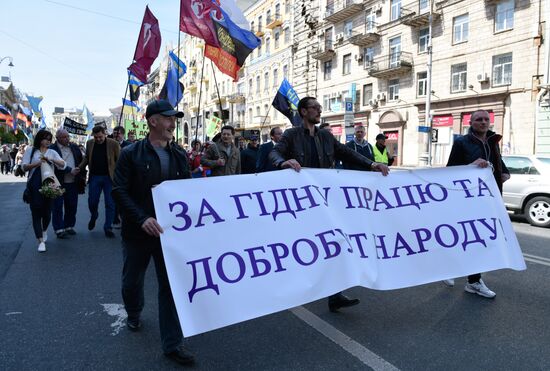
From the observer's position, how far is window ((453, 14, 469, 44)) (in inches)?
1005

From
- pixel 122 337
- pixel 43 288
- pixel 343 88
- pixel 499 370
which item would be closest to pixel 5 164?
pixel 343 88

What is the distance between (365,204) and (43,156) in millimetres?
5321

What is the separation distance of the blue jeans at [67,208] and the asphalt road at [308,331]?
2.27 metres

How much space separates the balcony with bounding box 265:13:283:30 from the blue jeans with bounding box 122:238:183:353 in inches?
1679

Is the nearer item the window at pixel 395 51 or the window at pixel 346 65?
the window at pixel 395 51

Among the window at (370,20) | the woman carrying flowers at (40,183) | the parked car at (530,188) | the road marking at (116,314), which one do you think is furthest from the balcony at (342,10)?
the road marking at (116,314)

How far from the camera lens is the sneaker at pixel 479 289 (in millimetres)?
4441

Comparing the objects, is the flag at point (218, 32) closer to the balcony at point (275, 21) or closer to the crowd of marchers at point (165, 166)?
the crowd of marchers at point (165, 166)

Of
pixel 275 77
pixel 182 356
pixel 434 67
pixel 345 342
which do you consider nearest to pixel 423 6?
pixel 434 67

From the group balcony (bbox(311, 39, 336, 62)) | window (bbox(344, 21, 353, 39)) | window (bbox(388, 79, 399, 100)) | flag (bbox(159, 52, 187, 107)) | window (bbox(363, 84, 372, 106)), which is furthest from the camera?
balcony (bbox(311, 39, 336, 62))

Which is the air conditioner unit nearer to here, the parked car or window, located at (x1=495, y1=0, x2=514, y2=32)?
window, located at (x1=495, y1=0, x2=514, y2=32)

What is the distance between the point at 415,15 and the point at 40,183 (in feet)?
87.8

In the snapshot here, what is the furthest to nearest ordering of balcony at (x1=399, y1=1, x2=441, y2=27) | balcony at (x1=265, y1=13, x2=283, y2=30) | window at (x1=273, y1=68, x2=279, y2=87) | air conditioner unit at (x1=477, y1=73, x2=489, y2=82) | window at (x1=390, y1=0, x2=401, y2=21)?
1. window at (x1=273, y1=68, x2=279, y2=87)
2. balcony at (x1=265, y1=13, x2=283, y2=30)
3. window at (x1=390, y1=0, x2=401, y2=21)
4. balcony at (x1=399, y1=1, x2=441, y2=27)
5. air conditioner unit at (x1=477, y1=73, x2=489, y2=82)

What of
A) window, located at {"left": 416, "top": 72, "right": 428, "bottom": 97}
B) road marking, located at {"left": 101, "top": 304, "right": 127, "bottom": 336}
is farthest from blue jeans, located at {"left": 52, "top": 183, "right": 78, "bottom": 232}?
window, located at {"left": 416, "top": 72, "right": 428, "bottom": 97}
